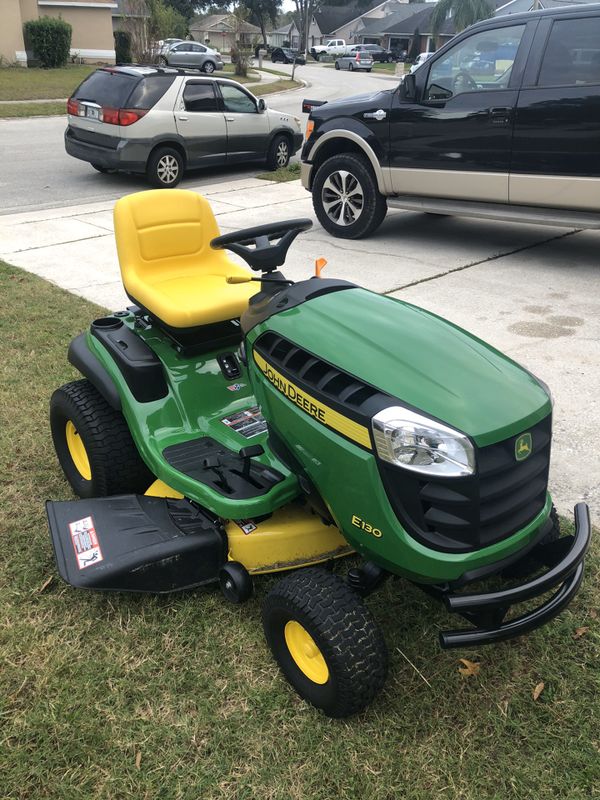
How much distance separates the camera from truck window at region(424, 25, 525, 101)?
598cm

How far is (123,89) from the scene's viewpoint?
947 cm

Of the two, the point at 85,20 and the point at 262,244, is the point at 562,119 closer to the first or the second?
the point at 262,244

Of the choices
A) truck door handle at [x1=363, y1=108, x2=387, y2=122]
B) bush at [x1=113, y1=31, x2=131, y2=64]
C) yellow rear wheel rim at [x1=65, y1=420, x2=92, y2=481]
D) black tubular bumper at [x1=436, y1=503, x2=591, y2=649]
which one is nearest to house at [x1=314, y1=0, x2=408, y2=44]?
bush at [x1=113, y1=31, x2=131, y2=64]

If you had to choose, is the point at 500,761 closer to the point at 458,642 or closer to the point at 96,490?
the point at 458,642

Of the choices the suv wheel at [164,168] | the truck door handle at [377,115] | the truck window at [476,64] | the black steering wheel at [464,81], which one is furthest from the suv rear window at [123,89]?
the black steering wheel at [464,81]

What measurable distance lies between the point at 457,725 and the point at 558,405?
2243mm

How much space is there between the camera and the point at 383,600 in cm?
261

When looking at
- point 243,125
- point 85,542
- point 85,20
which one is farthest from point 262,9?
point 85,542

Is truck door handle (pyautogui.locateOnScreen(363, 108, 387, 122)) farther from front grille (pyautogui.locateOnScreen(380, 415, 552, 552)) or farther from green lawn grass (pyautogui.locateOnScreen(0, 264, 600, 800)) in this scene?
front grille (pyautogui.locateOnScreen(380, 415, 552, 552))

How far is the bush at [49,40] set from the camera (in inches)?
1097

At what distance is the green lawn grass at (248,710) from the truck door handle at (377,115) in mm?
5090

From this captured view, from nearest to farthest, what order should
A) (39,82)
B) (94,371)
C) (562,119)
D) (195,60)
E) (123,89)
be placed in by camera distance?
(94,371) < (562,119) < (123,89) < (39,82) < (195,60)

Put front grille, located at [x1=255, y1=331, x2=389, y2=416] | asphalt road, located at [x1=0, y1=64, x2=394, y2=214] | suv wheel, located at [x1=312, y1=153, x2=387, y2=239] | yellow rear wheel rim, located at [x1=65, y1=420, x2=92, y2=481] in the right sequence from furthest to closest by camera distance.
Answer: asphalt road, located at [x1=0, y1=64, x2=394, y2=214], suv wheel, located at [x1=312, y1=153, x2=387, y2=239], yellow rear wheel rim, located at [x1=65, y1=420, x2=92, y2=481], front grille, located at [x1=255, y1=331, x2=389, y2=416]

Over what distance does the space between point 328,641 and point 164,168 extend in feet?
29.5
